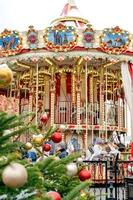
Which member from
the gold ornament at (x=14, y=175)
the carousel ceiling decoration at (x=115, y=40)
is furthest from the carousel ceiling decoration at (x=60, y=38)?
the gold ornament at (x=14, y=175)

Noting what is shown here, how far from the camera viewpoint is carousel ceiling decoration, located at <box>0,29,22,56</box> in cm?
1425

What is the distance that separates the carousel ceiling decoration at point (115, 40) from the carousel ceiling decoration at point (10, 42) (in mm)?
2883

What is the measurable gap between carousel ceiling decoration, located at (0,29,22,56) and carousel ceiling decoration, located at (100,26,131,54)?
2.88 metres

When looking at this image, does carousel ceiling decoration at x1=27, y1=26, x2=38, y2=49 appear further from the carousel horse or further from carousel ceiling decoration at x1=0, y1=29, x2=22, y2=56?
the carousel horse

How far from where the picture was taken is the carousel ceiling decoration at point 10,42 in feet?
46.8

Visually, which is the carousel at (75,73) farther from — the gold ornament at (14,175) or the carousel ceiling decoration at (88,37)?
the gold ornament at (14,175)

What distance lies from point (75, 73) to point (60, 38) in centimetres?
203

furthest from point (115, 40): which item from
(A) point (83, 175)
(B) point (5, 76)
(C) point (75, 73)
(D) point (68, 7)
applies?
(B) point (5, 76)

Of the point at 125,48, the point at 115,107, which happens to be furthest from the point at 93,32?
the point at 115,107

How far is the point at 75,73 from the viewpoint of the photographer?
15.4 m

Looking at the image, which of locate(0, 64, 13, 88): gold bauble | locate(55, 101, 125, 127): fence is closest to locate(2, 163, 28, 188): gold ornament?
locate(0, 64, 13, 88): gold bauble

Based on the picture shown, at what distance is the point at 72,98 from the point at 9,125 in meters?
14.1

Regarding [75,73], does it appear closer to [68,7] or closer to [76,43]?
[76,43]

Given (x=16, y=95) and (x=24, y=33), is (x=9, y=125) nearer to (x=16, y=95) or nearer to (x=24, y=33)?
(x=24, y=33)
